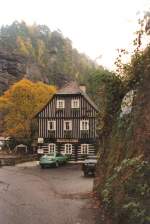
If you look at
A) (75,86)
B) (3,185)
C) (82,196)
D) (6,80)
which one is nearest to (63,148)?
(75,86)

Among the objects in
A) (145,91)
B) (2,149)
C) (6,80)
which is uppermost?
(6,80)

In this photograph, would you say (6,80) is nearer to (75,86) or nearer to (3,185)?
(75,86)

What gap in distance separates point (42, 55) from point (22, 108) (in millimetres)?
110929

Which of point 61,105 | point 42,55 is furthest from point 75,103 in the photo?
point 42,55

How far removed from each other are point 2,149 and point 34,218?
56740 millimetres

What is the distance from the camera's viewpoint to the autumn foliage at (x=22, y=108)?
2402 inches

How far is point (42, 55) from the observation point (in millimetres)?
170625

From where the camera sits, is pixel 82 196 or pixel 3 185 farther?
pixel 3 185

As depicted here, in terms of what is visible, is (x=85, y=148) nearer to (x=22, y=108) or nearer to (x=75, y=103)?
(x=75, y=103)

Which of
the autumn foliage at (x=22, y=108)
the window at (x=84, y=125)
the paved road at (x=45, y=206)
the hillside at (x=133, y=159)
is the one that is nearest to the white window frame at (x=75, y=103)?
the window at (x=84, y=125)

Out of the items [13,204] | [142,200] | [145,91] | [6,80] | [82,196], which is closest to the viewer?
[142,200]

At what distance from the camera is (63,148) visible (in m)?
53.3

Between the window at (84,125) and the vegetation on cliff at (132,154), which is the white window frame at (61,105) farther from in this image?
the vegetation on cliff at (132,154)

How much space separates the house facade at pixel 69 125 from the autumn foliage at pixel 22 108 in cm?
784
